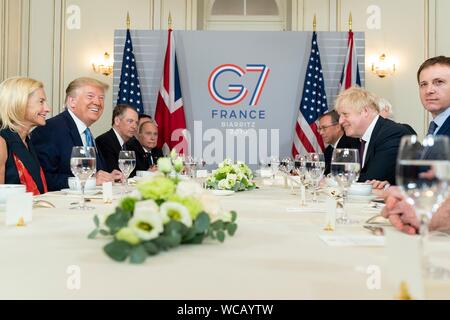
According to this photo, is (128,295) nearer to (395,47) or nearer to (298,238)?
(298,238)

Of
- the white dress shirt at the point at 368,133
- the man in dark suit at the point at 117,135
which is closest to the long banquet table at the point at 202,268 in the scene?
the white dress shirt at the point at 368,133

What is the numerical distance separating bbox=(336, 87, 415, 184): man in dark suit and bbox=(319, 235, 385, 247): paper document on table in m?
1.84

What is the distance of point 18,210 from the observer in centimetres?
134

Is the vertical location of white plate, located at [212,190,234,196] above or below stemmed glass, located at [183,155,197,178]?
below

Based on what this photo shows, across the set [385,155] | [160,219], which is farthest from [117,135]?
[160,219]

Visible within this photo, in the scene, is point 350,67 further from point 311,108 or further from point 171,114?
point 171,114

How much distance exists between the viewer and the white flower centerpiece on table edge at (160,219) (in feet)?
2.84

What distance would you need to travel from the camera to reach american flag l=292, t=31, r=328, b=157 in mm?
6359

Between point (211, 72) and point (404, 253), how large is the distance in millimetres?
5891

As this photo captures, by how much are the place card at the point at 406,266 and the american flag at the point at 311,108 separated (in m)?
5.65

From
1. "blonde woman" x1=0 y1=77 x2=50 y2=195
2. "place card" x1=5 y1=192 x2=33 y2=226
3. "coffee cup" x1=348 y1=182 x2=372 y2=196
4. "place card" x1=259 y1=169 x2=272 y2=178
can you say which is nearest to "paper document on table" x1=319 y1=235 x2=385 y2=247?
"place card" x1=5 y1=192 x2=33 y2=226

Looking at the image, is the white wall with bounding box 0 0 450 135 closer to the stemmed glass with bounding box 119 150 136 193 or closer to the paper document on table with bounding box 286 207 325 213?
the stemmed glass with bounding box 119 150 136 193

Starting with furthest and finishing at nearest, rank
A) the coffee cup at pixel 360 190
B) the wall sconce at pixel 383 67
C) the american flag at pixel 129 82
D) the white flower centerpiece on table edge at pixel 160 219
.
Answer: the wall sconce at pixel 383 67 < the american flag at pixel 129 82 < the coffee cup at pixel 360 190 < the white flower centerpiece on table edge at pixel 160 219

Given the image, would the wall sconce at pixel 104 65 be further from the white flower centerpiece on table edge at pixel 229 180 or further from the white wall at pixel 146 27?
the white flower centerpiece on table edge at pixel 229 180
